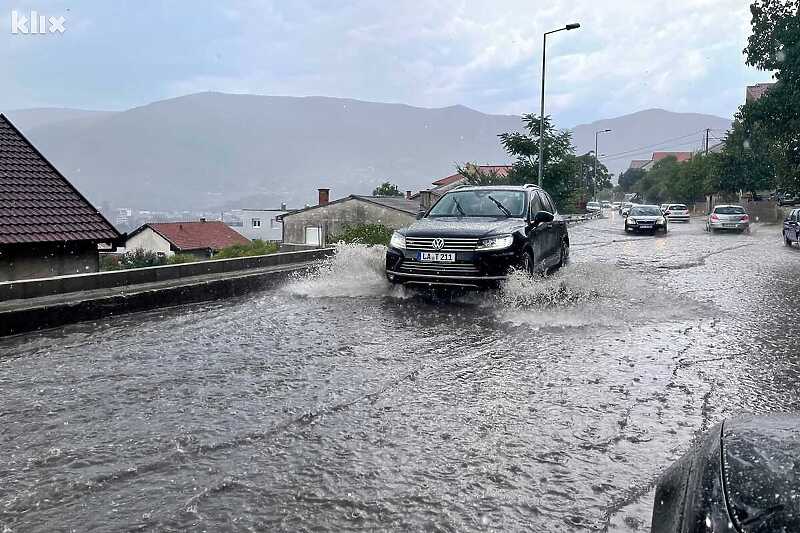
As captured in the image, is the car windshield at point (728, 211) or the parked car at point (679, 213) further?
the parked car at point (679, 213)

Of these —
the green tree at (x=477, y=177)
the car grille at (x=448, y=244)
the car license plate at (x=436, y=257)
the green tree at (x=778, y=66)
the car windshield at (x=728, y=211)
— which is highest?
the green tree at (x=778, y=66)

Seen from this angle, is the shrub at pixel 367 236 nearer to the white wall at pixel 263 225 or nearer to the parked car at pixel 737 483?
the parked car at pixel 737 483

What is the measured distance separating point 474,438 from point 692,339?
13.0 ft

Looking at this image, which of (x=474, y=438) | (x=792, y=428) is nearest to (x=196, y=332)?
(x=474, y=438)

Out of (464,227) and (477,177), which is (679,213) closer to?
(477,177)

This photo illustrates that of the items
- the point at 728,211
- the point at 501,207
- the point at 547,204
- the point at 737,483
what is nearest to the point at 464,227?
the point at 501,207

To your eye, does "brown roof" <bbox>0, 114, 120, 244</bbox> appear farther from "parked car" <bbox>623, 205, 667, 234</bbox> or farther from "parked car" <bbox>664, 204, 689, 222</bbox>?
"parked car" <bbox>664, 204, 689, 222</bbox>

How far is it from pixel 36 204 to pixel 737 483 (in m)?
17.8

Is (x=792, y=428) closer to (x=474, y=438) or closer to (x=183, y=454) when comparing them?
(x=474, y=438)

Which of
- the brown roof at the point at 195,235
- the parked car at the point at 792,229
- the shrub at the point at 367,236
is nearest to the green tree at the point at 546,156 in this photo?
the parked car at the point at 792,229

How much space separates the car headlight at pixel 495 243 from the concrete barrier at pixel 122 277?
4.88 metres

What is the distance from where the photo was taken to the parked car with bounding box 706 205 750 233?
3300 centimetres

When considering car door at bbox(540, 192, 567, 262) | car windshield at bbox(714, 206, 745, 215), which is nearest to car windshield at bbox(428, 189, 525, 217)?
car door at bbox(540, 192, 567, 262)

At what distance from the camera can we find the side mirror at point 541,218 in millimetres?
10148
